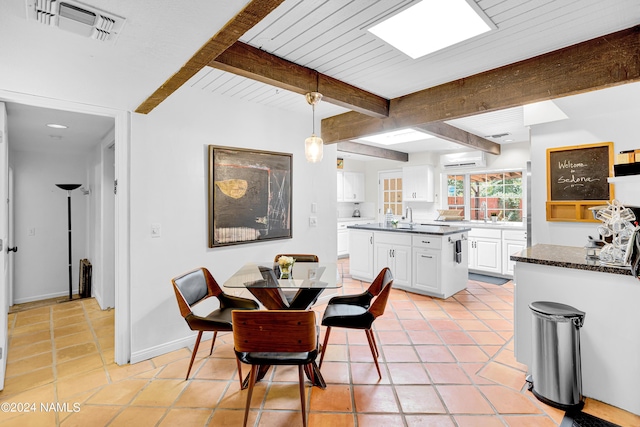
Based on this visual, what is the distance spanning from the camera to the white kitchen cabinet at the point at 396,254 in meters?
4.34

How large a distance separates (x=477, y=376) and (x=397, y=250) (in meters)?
2.26

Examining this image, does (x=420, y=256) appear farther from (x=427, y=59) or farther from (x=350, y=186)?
(x=350, y=186)

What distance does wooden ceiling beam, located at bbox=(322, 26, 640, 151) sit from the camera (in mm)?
1909

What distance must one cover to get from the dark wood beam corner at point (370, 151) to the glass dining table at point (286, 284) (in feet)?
9.61

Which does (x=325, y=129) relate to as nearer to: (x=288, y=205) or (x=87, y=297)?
(x=288, y=205)

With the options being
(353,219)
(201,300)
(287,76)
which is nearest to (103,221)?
(201,300)

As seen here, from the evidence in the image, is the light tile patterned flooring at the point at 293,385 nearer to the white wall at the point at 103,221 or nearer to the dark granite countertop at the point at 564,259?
the white wall at the point at 103,221

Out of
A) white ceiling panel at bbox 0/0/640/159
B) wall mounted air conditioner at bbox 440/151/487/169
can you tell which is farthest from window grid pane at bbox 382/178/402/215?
white ceiling panel at bbox 0/0/640/159

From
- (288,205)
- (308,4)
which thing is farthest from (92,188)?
(308,4)

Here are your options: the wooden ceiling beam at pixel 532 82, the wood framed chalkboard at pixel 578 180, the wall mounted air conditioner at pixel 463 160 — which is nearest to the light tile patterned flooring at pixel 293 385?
the wood framed chalkboard at pixel 578 180

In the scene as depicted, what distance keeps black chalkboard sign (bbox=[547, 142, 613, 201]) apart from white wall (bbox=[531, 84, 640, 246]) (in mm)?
57

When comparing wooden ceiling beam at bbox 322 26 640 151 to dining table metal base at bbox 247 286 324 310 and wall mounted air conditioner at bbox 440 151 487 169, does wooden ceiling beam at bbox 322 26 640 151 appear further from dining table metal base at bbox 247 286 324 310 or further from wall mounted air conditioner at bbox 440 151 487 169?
wall mounted air conditioner at bbox 440 151 487 169

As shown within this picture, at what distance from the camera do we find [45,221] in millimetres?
4223

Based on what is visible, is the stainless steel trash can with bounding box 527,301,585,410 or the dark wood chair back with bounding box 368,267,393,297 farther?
the dark wood chair back with bounding box 368,267,393,297
